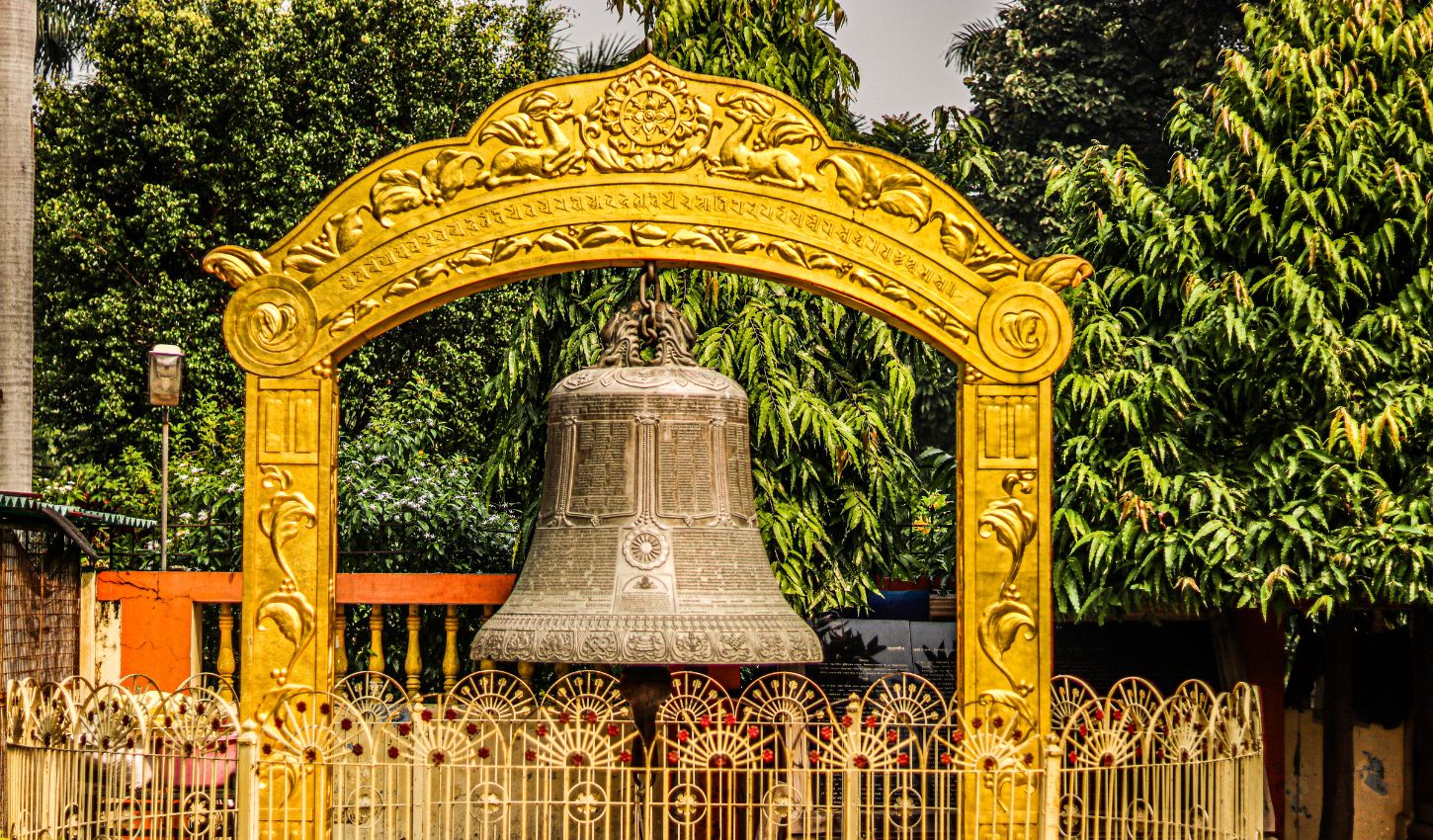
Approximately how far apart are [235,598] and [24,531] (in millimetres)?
1257

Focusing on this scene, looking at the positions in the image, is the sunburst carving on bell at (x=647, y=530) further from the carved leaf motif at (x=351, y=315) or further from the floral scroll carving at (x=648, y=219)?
the carved leaf motif at (x=351, y=315)

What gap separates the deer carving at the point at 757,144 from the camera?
709cm

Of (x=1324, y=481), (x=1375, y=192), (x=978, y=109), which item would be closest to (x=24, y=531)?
(x=1324, y=481)

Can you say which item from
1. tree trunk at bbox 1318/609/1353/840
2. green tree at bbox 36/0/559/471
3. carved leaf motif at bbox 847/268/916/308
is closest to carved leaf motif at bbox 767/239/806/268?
carved leaf motif at bbox 847/268/916/308

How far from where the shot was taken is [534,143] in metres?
7.12

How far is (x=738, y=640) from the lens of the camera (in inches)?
251

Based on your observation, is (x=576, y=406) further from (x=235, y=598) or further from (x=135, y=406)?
(x=135, y=406)

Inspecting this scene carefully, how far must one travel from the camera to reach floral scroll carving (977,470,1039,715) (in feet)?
23.0

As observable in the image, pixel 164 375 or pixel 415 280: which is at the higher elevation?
pixel 415 280

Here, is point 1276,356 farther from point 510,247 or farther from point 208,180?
point 208,180

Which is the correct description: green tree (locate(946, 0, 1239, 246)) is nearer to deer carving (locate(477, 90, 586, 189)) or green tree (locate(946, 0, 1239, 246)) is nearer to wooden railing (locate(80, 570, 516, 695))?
wooden railing (locate(80, 570, 516, 695))

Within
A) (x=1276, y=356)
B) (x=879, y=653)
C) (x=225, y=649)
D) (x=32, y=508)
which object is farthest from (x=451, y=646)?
(x=1276, y=356)

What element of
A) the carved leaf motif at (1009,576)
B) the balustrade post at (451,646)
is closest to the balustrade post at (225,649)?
the balustrade post at (451,646)

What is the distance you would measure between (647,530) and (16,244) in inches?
376
